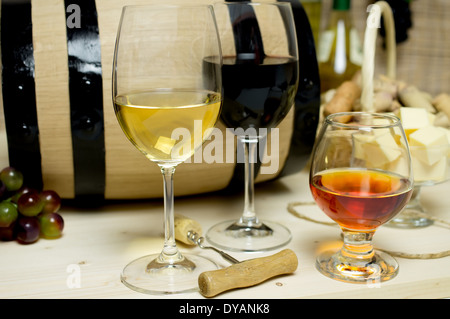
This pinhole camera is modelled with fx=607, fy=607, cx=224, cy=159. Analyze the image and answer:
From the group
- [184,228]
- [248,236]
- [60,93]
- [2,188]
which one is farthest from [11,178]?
[248,236]

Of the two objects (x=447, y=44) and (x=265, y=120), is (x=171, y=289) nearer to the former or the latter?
(x=265, y=120)

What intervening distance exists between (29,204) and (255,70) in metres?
Answer: 0.41

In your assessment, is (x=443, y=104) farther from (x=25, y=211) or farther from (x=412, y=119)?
(x=25, y=211)

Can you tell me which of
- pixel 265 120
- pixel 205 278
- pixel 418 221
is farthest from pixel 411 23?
pixel 205 278

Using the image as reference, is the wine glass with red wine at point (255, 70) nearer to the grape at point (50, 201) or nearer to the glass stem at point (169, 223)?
the glass stem at point (169, 223)

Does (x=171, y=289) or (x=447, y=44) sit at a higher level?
(x=447, y=44)

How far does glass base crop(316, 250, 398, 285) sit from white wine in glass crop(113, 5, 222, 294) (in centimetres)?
21

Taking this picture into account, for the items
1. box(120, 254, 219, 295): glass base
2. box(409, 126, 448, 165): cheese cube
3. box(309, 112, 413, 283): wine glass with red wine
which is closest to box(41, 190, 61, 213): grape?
box(120, 254, 219, 295): glass base

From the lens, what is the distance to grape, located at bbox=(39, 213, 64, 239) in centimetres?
97

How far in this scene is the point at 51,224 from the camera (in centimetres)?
97

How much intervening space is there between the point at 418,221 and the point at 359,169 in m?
0.27

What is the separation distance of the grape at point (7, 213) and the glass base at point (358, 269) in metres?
0.48

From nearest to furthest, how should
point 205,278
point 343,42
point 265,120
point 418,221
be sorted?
point 205,278 → point 265,120 → point 418,221 → point 343,42

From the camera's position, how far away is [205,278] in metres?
0.79
